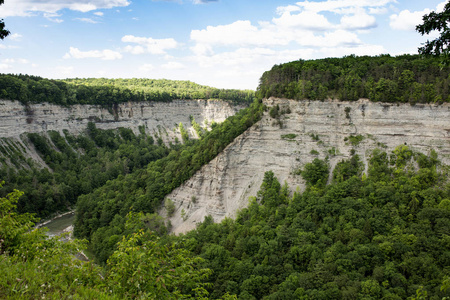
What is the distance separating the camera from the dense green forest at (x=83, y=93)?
214ft

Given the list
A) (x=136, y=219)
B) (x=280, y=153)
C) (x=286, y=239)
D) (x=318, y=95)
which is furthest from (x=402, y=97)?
(x=136, y=219)

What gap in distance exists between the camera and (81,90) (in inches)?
3076

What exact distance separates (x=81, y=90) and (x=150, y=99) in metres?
17.5

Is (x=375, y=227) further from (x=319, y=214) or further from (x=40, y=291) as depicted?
(x=40, y=291)

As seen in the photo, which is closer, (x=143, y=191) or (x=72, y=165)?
(x=143, y=191)

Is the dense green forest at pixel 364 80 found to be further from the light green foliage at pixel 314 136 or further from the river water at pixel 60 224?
the river water at pixel 60 224

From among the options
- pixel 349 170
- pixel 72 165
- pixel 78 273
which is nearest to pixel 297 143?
pixel 349 170

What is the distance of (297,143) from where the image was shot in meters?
36.6

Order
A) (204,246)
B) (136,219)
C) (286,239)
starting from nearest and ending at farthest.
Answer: (136,219) < (286,239) < (204,246)

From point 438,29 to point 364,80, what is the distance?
26.2 m

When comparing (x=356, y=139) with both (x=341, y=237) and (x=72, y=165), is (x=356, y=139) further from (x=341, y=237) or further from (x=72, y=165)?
(x=72, y=165)

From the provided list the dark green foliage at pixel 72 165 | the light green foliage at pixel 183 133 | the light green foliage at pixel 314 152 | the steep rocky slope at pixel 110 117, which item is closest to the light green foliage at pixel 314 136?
the light green foliage at pixel 314 152

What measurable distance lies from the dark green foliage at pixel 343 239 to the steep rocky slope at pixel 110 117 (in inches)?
1855

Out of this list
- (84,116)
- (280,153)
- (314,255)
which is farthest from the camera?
(84,116)
